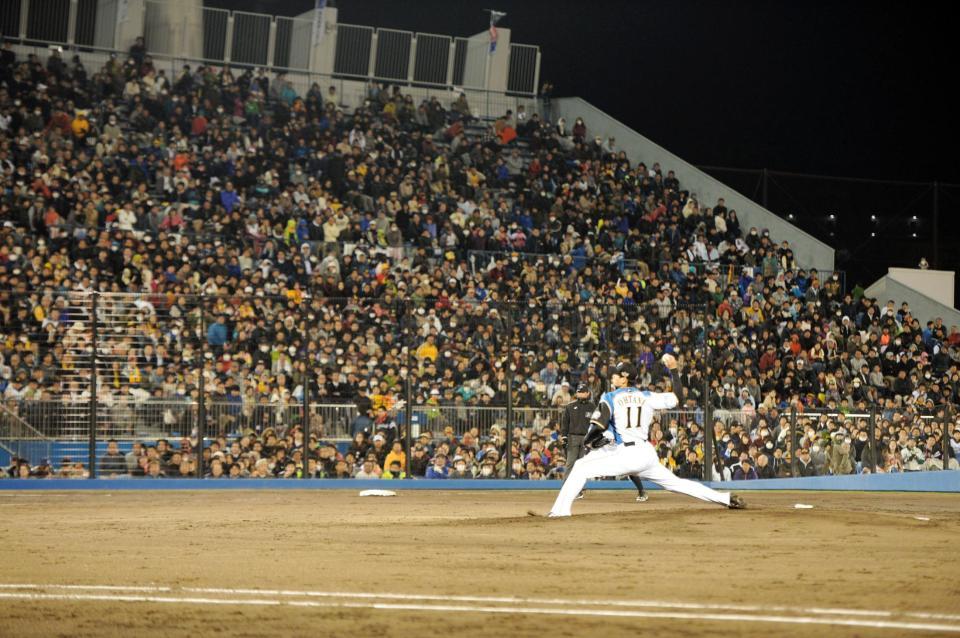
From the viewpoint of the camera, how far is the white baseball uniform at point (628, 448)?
603 inches

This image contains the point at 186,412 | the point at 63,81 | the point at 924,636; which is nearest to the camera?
the point at 924,636

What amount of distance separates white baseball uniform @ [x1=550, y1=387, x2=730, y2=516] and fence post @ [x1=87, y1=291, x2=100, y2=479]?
523 inches

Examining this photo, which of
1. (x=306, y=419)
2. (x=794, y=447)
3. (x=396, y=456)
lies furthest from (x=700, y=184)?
(x=306, y=419)

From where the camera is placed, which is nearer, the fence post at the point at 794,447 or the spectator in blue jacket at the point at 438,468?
the spectator in blue jacket at the point at 438,468

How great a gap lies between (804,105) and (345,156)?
2648 cm

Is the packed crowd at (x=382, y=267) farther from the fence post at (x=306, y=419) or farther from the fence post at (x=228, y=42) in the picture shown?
the fence post at (x=228, y=42)

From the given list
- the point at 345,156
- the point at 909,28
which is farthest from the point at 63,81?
the point at 909,28

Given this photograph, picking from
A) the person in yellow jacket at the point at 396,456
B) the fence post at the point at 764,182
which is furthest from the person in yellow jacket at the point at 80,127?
the fence post at the point at 764,182

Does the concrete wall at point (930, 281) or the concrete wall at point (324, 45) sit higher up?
the concrete wall at point (324, 45)

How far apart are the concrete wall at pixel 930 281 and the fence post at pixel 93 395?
85.9ft

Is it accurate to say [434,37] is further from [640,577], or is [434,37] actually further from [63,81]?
[640,577]

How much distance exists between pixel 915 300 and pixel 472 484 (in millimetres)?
18385

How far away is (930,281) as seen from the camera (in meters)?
41.7

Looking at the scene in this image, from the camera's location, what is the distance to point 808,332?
108 ft
